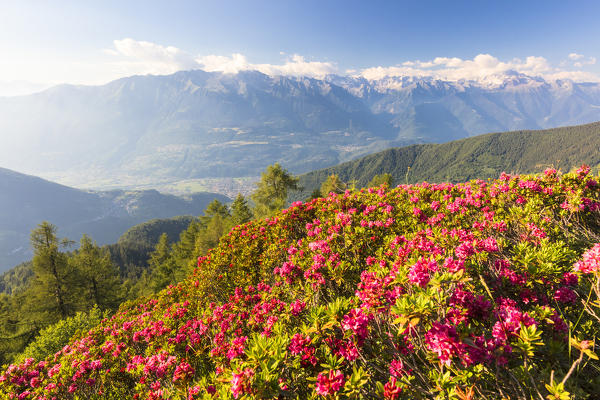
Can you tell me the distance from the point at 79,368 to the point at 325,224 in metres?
7.19

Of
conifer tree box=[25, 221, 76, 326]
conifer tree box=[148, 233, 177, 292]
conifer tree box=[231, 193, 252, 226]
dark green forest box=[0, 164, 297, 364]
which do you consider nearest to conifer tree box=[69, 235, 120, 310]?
dark green forest box=[0, 164, 297, 364]

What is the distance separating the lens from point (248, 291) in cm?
632

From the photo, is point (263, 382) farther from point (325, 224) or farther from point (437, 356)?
point (325, 224)

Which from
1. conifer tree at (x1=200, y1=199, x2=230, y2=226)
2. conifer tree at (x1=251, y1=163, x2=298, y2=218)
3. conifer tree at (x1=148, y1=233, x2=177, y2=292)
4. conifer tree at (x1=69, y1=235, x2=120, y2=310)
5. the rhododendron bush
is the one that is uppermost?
the rhododendron bush

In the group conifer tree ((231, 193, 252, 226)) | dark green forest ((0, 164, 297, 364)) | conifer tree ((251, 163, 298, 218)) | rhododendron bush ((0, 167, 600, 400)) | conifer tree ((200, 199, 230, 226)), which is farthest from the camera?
conifer tree ((200, 199, 230, 226))

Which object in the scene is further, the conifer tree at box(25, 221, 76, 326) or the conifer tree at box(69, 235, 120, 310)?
the conifer tree at box(69, 235, 120, 310)

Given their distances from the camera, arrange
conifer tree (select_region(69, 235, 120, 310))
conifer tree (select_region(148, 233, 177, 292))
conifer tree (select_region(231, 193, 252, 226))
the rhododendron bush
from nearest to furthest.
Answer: the rhododendron bush
conifer tree (select_region(69, 235, 120, 310))
conifer tree (select_region(148, 233, 177, 292))
conifer tree (select_region(231, 193, 252, 226))

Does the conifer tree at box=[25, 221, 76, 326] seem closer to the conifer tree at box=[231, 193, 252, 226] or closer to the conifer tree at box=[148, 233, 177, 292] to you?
the conifer tree at box=[148, 233, 177, 292]

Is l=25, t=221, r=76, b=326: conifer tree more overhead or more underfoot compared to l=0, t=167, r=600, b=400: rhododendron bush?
more underfoot

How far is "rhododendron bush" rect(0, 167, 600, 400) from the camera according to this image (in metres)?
2.22

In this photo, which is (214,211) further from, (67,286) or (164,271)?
(67,286)

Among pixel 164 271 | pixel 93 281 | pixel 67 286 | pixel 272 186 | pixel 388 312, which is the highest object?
pixel 388 312

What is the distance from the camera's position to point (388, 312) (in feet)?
10.2

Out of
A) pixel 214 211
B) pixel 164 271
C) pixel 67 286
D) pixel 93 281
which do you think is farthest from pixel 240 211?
pixel 67 286
